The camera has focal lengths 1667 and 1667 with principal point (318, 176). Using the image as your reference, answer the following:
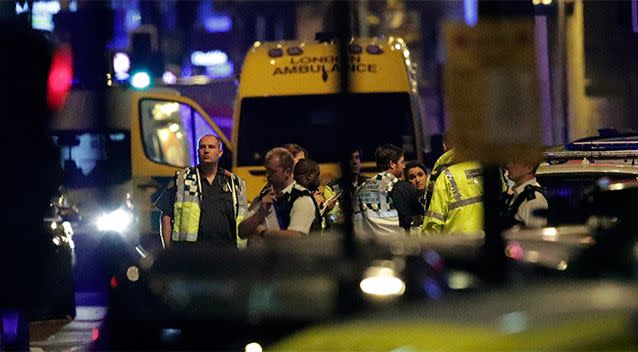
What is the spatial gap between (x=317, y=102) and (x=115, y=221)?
3214 mm

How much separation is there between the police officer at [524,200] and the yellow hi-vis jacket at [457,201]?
31 centimetres

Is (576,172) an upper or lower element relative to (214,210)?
upper

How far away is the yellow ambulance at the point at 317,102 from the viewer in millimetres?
17516

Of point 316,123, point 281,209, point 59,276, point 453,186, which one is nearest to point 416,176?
point 281,209

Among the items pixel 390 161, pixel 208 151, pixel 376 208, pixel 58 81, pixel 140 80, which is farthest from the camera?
pixel 140 80

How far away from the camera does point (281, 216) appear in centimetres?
1174

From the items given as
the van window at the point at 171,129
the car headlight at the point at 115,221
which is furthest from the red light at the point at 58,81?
the car headlight at the point at 115,221

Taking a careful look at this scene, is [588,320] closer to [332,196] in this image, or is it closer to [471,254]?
[471,254]

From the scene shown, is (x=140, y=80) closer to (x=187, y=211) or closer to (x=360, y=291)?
(x=187, y=211)

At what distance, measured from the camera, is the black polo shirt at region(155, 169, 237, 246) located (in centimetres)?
1295

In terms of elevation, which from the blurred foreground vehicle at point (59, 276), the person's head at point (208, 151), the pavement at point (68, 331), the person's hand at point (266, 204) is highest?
the person's head at point (208, 151)

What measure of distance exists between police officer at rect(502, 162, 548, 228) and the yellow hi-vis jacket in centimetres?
31

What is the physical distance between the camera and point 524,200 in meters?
11.0

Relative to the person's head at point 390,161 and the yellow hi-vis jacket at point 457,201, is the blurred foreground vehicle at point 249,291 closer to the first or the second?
the yellow hi-vis jacket at point 457,201
